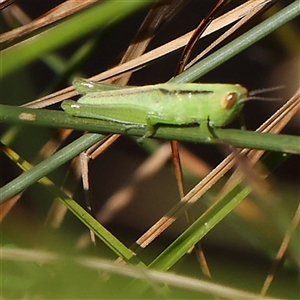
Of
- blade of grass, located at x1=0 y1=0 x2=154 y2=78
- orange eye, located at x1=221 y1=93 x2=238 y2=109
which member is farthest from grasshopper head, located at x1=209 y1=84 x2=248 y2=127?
blade of grass, located at x1=0 y1=0 x2=154 y2=78

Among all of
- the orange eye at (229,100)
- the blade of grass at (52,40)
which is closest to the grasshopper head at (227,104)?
the orange eye at (229,100)

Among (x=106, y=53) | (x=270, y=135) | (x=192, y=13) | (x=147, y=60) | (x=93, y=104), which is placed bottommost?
(x=270, y=135)

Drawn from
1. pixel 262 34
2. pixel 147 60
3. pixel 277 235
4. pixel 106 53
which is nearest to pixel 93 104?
pixel 147 60

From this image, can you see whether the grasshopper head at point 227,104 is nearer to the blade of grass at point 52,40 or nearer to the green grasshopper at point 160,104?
the green grasshopper at point 160,104

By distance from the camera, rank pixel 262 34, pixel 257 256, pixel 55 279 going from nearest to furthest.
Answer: pixel 55 279 → pixel 262 34 → pixel 257 256

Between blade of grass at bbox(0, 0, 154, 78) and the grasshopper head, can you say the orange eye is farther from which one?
blade of grass at bbox(0, 0, 154, 78)

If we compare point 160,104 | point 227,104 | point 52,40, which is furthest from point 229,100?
point 52,40

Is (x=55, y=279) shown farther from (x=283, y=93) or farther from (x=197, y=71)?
(x=283, y=93)

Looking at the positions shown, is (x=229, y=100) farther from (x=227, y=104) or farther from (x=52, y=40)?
(x=52, y=40)
